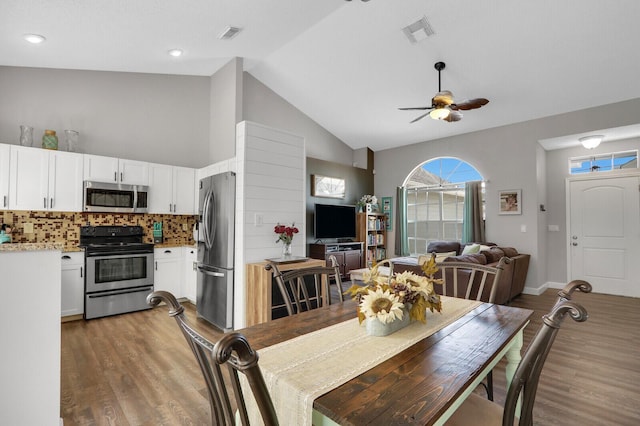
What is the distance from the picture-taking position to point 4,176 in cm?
361

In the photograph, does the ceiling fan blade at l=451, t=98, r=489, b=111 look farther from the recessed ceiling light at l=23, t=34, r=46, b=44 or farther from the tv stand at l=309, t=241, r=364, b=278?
the recessed ceiling light at l=23, t=34, r=46, b=44

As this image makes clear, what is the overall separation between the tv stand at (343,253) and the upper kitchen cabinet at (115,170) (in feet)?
10.7

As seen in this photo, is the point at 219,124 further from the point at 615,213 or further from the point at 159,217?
the point at 615,213

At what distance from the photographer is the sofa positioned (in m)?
4.16

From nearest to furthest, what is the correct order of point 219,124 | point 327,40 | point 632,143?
point 327,40 → point 219,124 → point 632,143

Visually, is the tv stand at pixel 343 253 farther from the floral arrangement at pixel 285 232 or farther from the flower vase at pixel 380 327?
the flower vase at pixel 380 327

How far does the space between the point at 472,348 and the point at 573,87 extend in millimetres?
5261

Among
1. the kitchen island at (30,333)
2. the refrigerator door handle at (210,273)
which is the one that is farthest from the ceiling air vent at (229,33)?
the kitchen island at (30,333)

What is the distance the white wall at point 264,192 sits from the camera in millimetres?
3629

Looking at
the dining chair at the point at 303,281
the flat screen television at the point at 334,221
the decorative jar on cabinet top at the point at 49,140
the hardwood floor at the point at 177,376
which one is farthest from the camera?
the flat screen television at the point at 334,221

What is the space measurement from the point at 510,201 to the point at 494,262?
1.97m

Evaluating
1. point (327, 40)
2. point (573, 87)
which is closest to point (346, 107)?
point (327, 40)

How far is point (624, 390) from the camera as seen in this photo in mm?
2361

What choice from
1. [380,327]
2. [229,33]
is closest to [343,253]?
[229,33]
